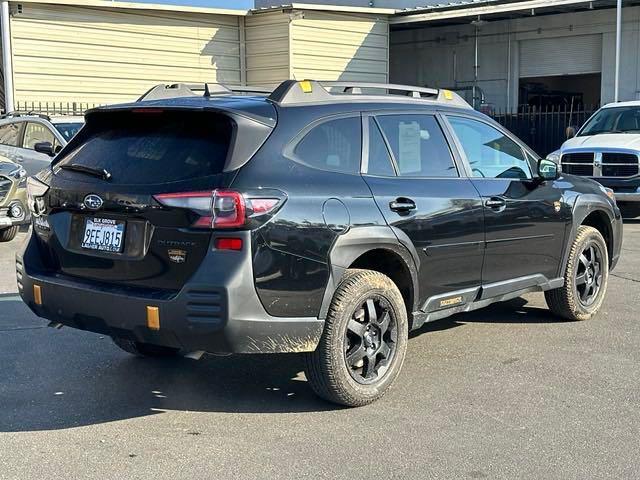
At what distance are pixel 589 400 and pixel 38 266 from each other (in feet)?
11.1

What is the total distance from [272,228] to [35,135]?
10.7 meters

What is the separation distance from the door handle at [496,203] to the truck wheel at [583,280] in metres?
1.16

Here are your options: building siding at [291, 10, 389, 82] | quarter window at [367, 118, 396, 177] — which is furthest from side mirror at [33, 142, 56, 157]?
building siding at [291, 10, 389, 82]

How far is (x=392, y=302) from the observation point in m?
4.77

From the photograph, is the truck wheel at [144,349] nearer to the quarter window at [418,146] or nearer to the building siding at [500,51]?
the quarter window at [418,146]

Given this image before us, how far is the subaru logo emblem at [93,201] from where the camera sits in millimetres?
4344

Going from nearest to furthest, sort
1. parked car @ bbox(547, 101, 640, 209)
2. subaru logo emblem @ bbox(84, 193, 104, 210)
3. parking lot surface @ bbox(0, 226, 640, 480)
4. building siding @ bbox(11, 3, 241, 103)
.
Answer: parking lot surface @ bbox(0, 226, 640, 480), subaru logo emblem @ bbox(84, 193, 104, 210), parked car @ bbox(547, 101, 640, 209), building siding @ bbox(11, 3, 241, 103)

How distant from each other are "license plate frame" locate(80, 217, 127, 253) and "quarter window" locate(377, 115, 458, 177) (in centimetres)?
175

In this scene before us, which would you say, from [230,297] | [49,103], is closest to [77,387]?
[230,297]

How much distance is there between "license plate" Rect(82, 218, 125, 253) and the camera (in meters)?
4.29

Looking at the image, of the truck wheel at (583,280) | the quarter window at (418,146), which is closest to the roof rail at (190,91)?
the quarter window at (418,146)

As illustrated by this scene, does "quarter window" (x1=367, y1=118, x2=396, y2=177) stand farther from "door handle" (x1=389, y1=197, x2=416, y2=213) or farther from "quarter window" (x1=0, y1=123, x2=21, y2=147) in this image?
"quarter window" (x1=0, y1=123, x2=21, y2=147)

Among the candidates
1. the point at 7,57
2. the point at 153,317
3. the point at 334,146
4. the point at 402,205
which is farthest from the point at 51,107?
the point at 153,317

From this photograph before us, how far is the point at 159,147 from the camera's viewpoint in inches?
173
